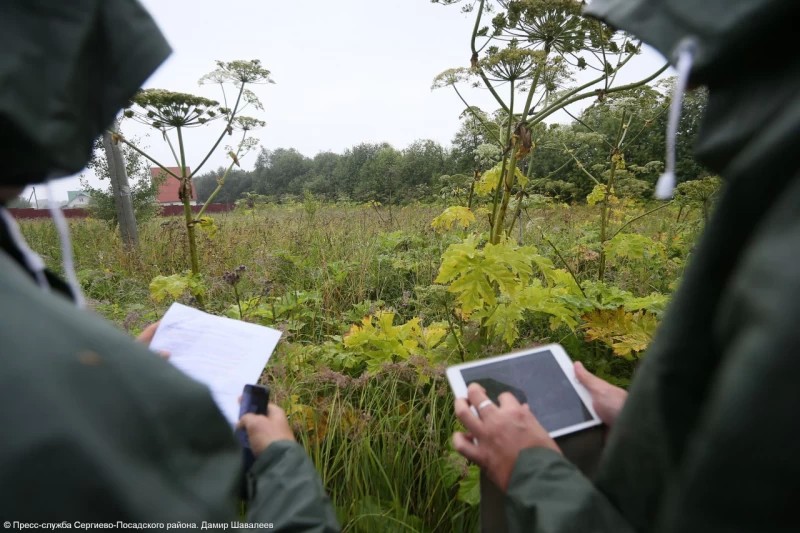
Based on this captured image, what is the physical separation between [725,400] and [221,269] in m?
5.22

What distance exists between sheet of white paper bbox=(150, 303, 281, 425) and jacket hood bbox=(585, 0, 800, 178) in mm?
1196

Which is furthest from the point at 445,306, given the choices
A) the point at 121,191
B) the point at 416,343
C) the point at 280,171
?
the point at 280,171

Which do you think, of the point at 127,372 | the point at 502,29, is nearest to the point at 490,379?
the point at 127,372

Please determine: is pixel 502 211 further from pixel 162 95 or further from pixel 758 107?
pixel 162 95

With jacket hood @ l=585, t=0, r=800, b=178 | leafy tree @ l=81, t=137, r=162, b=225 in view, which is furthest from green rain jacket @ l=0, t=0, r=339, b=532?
leafy tree @ l=81, t=137, r=162, b=225

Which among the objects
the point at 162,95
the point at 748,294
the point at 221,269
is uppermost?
the point at 162,95

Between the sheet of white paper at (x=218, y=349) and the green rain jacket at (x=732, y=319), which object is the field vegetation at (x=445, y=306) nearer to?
the sheet of white paper at (x=218, y=349)

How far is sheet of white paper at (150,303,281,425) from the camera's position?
1.27 m

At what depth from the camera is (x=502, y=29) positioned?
232 centimetres

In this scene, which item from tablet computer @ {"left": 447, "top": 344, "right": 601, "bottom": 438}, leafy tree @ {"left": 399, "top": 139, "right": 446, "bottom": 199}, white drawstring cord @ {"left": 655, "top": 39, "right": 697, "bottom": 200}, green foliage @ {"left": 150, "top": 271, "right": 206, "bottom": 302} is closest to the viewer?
white drawstring cord @ {"left": 655, "top": 39, "right": 697, "bottom": 200}

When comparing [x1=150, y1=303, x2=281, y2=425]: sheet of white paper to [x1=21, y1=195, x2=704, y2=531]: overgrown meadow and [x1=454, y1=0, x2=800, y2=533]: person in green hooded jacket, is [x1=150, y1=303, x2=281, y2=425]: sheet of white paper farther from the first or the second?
[x1=454, y1=0, x2=800, y2=533]: person in green hooded jacket

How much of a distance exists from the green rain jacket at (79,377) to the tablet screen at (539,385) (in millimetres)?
747

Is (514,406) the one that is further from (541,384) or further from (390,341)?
(390,341)

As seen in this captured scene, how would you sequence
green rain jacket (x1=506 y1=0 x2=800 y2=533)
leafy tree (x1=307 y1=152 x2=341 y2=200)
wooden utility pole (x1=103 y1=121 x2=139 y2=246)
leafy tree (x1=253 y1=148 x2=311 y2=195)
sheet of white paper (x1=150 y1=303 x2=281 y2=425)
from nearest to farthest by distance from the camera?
1. green rain jacket (x1=506 y1=0 x2=800 y2=533)
2. sheet of white paper (x1=150 y1=303 x2=281 y2=425)
3. wooden utility pole (x1=103 y1=121 x2=139 y2=246)
4. leafy tree (x1=307 y1=152 x2=341 y2=200)
5. leafy tree (x1=253 y1=148 x2=311 y2=195)
